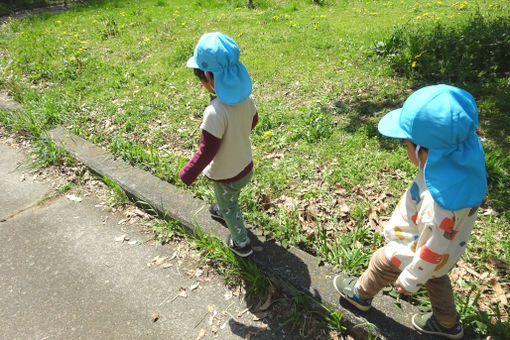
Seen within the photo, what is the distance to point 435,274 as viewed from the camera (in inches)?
68.8

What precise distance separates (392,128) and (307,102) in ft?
11.2

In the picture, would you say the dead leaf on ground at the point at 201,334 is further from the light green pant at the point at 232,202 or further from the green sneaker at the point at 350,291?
the green sneaker at the point at 350,291

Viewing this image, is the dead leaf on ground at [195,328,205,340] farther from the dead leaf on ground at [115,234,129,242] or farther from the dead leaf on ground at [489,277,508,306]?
the dead leaf on ground at [489,277,508,306]

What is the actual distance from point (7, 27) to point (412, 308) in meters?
13.0

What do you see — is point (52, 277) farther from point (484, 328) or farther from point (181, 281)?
point (484, 328)

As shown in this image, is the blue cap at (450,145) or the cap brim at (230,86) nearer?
the blue cap at (450,145)

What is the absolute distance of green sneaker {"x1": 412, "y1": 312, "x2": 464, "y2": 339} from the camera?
6.65ft

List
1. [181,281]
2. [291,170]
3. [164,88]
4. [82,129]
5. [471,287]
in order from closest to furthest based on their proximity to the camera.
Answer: [471,287], [181,281], [291,170], [82,129], [164,88]

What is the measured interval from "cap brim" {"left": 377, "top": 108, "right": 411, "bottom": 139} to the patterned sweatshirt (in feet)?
0.77

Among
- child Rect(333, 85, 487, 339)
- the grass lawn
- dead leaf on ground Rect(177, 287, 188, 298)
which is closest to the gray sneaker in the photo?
the grass lawn

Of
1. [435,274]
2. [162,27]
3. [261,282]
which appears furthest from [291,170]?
[162,27]

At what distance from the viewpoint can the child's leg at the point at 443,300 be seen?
190 cm

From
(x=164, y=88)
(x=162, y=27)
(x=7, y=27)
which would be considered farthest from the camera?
(x=7, y=27)

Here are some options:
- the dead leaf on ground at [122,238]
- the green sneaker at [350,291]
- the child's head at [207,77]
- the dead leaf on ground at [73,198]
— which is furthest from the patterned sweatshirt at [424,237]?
the dead leaf on ground at [73,198]
